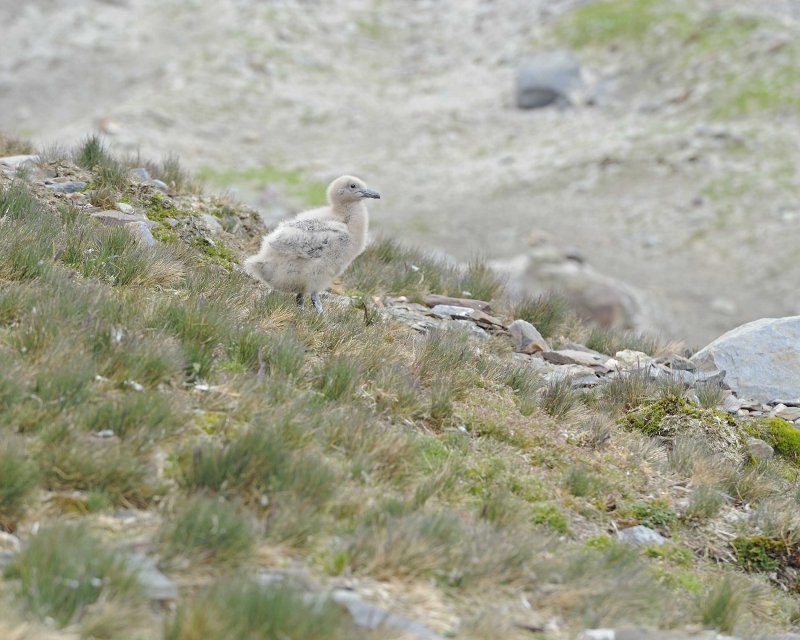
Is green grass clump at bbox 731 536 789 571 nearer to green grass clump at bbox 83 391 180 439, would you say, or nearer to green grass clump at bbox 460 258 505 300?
green grass clump at bbox 83 391 180 439

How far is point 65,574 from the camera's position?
5.05m

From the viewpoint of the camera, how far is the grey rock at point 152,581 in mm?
5201

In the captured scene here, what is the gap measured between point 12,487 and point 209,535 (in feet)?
3.74

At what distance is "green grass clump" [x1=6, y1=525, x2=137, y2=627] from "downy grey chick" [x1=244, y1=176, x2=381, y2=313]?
183 inches

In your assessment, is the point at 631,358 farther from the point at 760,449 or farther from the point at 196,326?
the point at 196,326

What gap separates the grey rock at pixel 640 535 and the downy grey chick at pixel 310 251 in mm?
3593

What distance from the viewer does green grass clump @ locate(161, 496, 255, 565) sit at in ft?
18.1

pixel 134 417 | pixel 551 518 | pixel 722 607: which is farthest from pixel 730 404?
pixel 134 417

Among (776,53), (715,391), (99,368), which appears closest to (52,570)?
(99,368)

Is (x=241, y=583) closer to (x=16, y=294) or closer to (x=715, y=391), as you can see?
(x=16, y=294)

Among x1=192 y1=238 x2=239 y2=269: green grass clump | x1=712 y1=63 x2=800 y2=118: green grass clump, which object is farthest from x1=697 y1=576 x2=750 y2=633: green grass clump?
x1=712 y1=63 x2=800 y2=118: green grass clump

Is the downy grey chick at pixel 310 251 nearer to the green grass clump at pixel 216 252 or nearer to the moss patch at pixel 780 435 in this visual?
the green grass clump at pixel 216 252

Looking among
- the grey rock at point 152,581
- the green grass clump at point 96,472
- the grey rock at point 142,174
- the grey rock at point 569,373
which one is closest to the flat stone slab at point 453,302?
the grey rock at point 569,373

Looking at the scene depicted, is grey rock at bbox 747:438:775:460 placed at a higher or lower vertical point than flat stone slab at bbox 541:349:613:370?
lower
